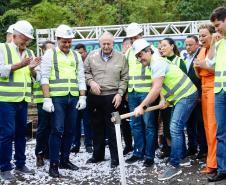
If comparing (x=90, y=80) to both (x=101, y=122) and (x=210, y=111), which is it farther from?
(x=210, y=111)

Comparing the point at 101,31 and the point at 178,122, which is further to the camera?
the point at 101,31

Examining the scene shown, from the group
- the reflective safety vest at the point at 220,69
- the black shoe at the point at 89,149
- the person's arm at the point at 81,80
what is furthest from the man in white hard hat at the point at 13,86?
the reflective safety vest at the point at 220,69

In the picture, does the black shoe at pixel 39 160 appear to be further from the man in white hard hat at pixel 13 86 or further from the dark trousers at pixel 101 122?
the dark trousers at pixel 101 122

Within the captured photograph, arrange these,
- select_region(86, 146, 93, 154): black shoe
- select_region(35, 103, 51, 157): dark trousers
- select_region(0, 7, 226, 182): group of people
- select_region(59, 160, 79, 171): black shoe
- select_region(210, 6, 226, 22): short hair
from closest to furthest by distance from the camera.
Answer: select_region(210, 6, 226, 22): short hair, select_region(0, 7, 226, 182): group of people, select_region(59, 160, 79, 171): black shoe, select_region(35, 103, 51, 157): dark trousers, select_region(86, 146, 93, 154): black shoe

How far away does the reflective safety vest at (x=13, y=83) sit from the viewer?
5.45 m

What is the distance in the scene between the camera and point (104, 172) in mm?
5859

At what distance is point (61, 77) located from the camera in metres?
5.73

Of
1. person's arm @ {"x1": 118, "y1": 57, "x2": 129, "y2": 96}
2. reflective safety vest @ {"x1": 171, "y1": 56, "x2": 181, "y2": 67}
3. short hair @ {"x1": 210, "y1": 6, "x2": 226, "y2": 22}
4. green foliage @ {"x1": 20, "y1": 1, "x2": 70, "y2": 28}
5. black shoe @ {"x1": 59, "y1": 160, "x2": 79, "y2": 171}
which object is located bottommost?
black shoe @ {"x1": 59, "y1": 160, "x2": 79, "y2": 171}

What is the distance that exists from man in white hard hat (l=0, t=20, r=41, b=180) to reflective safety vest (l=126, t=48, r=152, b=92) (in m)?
1.42

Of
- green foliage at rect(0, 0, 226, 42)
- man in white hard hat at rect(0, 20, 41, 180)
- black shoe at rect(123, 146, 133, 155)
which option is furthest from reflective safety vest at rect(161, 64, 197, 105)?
green foliage at rect(0, 0, 226, 42)

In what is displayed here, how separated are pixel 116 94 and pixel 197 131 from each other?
1.39m

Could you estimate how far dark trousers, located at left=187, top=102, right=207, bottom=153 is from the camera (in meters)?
6.07

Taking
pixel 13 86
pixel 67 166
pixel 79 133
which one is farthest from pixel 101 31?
pixel 13 86

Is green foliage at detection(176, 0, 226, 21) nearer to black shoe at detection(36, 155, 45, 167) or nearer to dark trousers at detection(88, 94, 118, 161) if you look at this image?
dark trousers at detection(88, 94, 118, 161)
